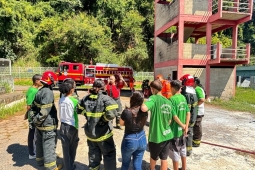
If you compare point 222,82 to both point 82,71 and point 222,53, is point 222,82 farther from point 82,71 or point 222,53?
point 82,71

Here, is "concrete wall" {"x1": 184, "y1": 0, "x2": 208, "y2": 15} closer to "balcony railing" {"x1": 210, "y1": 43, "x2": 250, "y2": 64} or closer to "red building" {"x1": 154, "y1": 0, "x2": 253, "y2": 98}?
"red building" {"x1": 154, "y1": 0, "x2": 253, "y2": 98}

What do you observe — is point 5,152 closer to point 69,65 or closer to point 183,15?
point 183,15

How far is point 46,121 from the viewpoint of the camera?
3.60 m

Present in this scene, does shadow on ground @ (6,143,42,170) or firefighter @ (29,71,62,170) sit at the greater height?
firefighter @ (29,71,62,170)

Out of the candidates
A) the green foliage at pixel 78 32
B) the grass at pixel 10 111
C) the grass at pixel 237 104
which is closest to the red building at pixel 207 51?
the grass at pixel 237 104

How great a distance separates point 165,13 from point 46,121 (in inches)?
577

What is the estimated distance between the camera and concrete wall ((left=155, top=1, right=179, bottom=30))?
13840mm

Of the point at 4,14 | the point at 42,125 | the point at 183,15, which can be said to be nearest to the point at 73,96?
the point at 42,125

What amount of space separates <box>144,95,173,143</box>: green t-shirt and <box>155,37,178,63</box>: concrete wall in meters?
10.9

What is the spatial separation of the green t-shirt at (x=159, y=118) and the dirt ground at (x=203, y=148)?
4.05ft

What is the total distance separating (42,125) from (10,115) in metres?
5.91

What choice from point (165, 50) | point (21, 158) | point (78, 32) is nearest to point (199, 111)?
point (21, 158)

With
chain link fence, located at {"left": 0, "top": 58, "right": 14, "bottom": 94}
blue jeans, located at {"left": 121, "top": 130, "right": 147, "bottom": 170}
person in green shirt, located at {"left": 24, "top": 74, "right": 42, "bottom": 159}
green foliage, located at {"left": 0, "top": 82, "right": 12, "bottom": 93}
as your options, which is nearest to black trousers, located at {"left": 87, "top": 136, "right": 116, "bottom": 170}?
blue jeans, located at {"left": 121, "top": 130, "right": 147, "bottom": 170}

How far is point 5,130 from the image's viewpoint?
6418 mm
